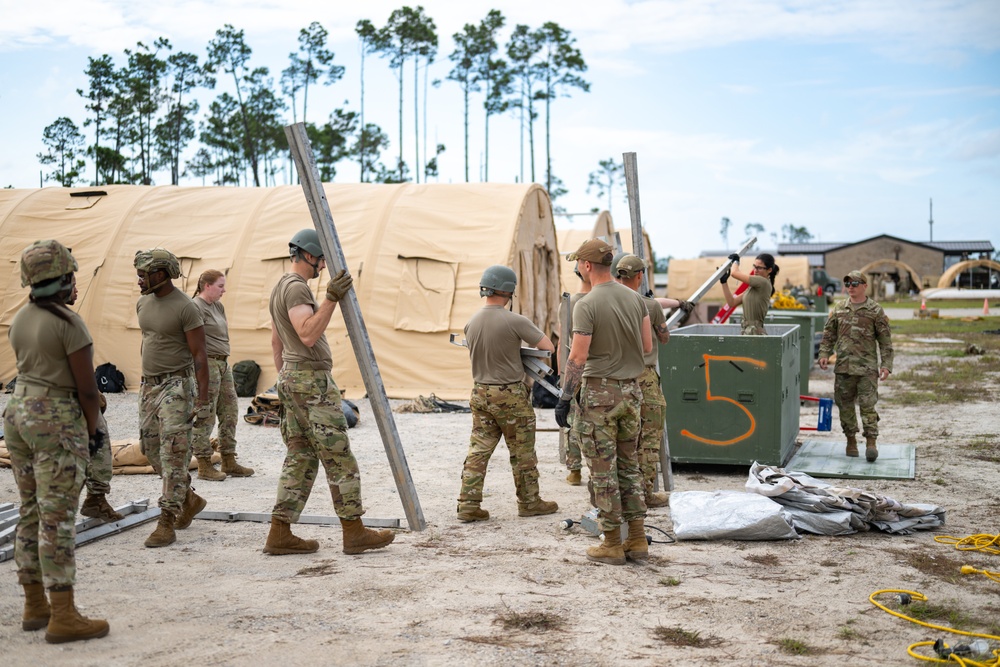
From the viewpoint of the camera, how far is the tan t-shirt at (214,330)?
8.16 m

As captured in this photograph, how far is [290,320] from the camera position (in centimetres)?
555

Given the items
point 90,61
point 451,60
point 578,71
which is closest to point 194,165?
point 90,61

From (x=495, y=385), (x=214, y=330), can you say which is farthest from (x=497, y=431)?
(x=214, y=330)

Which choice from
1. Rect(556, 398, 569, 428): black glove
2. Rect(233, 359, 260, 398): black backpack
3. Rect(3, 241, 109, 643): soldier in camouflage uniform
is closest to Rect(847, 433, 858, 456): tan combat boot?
Rect(556, 398, 569, 428): black glove

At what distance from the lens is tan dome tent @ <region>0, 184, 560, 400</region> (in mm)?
13969

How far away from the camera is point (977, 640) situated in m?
4.14

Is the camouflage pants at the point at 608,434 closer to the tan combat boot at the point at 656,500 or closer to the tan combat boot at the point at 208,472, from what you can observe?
the tan combat boot at the point at 656,500

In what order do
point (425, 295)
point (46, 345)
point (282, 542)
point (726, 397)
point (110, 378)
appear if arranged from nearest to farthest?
point (46, 345), point (282, 542), point (726, 397), point (425, 295), point (110, 378)

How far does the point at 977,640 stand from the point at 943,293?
54.4 meters

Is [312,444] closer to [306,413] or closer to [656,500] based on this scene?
[306,413]

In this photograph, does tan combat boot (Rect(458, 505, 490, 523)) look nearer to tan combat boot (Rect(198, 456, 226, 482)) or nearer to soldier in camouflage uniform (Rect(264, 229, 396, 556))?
soldier in camouflage uniform (Rect(264, 229, 396, 556))

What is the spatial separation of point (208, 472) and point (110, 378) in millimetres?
7017

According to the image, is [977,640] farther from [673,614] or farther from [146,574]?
[146,574]

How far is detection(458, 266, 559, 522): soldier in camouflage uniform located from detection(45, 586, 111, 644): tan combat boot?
288cm
